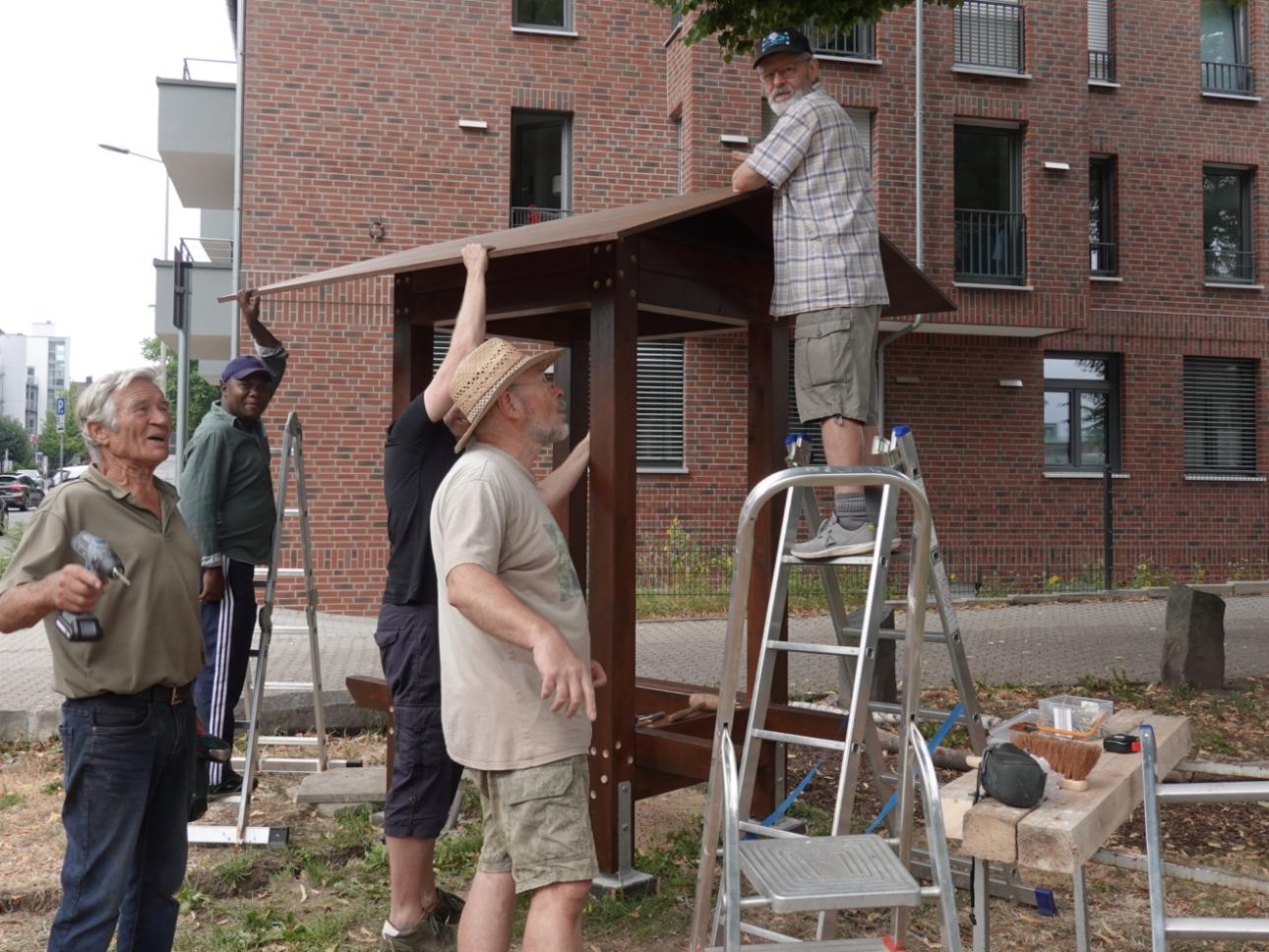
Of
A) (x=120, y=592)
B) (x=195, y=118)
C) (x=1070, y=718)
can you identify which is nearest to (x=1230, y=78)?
(x=195, y=118)

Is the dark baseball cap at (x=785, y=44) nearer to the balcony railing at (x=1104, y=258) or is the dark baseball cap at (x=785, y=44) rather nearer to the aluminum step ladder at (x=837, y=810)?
the aluminum step ladder at (x=837, y=810)

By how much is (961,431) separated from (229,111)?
11.1 metres

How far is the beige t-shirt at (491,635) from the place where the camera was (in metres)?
3.08

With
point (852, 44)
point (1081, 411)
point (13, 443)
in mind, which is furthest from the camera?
point (13, 443)

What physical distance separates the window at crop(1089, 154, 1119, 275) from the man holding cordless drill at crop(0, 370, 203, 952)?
663 inches

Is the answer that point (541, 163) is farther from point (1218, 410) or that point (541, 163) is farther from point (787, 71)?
point (787, 71)

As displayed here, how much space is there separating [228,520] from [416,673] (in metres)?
2.21

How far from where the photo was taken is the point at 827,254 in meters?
4.57

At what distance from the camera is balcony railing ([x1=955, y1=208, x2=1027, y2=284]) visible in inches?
651

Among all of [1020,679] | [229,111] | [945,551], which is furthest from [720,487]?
[229,111]

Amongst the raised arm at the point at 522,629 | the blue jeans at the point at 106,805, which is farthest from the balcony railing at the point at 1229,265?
the blue jeans at the point at 106,805

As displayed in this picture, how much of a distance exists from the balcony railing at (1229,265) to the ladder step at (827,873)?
18.2 metres

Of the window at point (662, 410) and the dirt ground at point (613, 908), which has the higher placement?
the window at point (662, 410)

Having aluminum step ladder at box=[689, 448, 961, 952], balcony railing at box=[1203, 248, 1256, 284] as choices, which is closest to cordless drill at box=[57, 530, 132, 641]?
aluminum step ladder at box=[689, 448, 961, 952]
